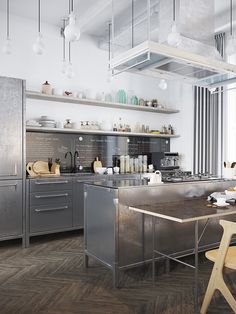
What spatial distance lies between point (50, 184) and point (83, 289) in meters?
1.91

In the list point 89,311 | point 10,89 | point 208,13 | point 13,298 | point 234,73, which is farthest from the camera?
point 10,89

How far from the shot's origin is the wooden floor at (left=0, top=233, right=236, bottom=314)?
8.11 feet

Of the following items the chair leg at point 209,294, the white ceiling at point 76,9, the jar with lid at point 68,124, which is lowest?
the chair leg at point 209,294

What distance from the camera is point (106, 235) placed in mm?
2977

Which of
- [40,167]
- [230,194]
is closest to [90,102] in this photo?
[40,167]

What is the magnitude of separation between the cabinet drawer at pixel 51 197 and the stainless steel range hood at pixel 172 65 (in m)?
2.07

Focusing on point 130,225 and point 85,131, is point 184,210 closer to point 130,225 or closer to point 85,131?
point 130,225

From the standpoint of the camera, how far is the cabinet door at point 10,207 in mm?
3990

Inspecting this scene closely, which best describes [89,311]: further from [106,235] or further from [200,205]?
[200,205]

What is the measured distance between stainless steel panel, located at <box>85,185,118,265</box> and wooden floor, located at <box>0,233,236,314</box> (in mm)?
278

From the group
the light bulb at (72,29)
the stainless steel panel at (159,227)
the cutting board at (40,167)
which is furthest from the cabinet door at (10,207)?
the light bulb at (72,29)

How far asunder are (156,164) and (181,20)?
3218 mm

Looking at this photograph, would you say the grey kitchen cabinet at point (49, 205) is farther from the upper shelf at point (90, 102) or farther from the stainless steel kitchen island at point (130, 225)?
the upper shelf at point (90, 102)

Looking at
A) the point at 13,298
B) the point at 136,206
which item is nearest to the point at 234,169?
the point at 136,206
